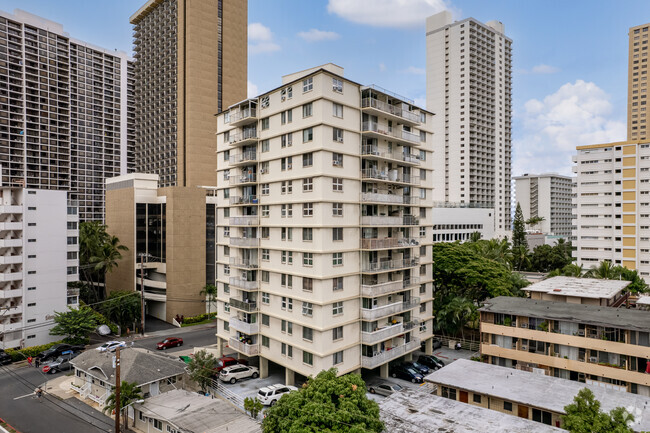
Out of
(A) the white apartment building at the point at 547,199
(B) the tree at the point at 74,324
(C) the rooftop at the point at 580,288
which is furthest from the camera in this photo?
(A) the white apartment building at the point at 547,199

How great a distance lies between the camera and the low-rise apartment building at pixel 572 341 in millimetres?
30984

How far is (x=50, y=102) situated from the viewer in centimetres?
9494

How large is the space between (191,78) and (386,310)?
66910 millimetres

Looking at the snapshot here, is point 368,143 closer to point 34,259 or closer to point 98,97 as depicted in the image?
point 34,259

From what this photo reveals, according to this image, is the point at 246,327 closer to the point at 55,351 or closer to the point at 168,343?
the point at 168,343

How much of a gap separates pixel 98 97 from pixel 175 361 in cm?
9535

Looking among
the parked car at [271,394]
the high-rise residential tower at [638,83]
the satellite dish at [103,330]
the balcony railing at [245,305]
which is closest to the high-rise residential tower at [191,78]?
the satellite dish at [103,330]

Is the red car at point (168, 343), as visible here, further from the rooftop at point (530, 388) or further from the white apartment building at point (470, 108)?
the white apartment building at point (470, 108)

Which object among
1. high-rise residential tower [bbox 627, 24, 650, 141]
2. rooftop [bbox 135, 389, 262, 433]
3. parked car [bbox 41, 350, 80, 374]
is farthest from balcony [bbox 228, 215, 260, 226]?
high-rise residential tower [bbox 627, 24, 650, 141]

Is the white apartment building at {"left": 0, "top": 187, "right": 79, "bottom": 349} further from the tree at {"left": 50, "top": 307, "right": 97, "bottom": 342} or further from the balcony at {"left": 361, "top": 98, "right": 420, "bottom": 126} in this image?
the balcony at {"left": 361, "top": 98, "right": 420, "bottom": 126}

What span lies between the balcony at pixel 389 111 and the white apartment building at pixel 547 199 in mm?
159375

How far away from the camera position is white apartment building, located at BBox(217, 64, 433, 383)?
3259cm

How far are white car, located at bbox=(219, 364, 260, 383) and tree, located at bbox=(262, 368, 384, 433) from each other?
14.9 meters

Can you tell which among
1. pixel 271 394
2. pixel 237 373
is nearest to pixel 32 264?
pixel 237 373
